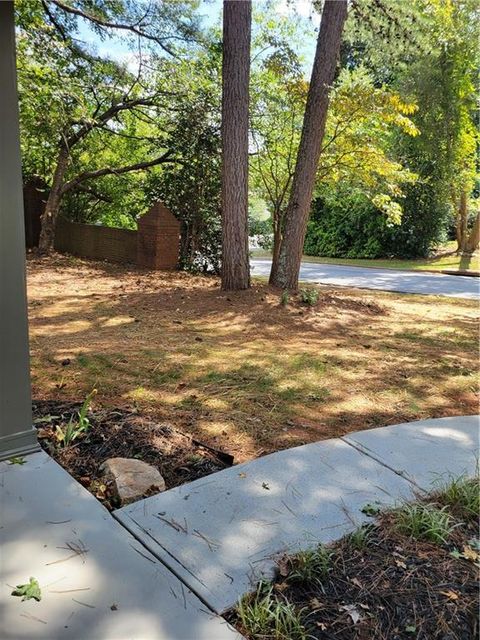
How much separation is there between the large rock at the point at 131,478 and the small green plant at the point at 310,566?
0.75m

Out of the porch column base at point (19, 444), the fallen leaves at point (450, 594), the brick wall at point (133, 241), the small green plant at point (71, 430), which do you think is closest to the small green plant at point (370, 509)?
the fallen leaves at point (450, 594)

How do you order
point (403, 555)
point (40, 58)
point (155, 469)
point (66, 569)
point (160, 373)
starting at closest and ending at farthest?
point (66, 569), point (403, 555), point (155, 469), point (160, 373), point (40, 58)

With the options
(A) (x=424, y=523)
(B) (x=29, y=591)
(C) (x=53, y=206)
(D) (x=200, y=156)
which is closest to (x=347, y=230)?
(D) (x=200, y=156)

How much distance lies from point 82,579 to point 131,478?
596 millimetres

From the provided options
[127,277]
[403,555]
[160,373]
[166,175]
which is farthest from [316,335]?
[166,175]

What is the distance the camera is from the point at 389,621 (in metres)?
1.54

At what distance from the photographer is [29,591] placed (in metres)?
1.59

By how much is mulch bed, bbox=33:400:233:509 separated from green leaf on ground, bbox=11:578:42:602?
0.52 m

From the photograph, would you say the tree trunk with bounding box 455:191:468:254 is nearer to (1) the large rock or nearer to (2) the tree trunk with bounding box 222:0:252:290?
(2) the tree trunk with bounding box 222:0:252:290

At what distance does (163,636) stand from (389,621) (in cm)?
68

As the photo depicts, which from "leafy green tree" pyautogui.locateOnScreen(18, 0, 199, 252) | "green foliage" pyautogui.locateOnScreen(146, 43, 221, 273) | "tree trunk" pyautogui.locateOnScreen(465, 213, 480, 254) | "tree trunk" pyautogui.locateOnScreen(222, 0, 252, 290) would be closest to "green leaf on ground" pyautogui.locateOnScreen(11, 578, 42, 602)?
"tree trunk" pyautogui.locateOnScreen(222, 0, 252, 290)

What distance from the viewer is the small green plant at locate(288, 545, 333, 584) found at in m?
1.69

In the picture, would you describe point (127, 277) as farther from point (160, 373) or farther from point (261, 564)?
point (261, 564)

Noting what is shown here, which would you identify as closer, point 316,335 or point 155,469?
point 155,469
